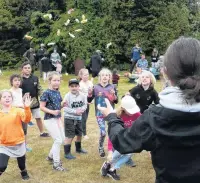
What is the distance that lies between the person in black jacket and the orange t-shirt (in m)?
3.26

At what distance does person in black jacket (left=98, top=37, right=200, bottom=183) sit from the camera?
179 cm

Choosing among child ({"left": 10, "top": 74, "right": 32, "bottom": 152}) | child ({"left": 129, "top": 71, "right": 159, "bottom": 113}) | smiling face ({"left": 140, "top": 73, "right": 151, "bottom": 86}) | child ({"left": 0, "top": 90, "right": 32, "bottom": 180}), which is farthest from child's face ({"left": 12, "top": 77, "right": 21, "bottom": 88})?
smiling face ({"left": 140, "top": 73, "right": 151, "bottom": 86})

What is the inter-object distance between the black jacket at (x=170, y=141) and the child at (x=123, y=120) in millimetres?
2897

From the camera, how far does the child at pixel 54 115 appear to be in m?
5.67

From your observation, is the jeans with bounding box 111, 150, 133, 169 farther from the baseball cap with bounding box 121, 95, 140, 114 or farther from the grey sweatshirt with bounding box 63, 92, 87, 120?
the grey sweatshirt with bounding box 63, 92, 87, 120

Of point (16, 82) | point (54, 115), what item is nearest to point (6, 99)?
point (54, 115)

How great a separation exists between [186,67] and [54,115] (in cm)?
411

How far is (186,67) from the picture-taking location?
1.78 meters

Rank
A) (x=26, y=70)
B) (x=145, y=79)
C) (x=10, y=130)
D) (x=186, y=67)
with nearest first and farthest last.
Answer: (x=186, y=67), (x=10, y=130), (x=145, y=79), (x=26, y=70)

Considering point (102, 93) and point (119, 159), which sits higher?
point (102, 93)

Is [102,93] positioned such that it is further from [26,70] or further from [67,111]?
[26,70]

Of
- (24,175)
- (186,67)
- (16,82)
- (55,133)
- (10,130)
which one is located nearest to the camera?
(186,67)

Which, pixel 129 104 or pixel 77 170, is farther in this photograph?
pixel 77 170

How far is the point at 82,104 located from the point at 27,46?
19.4 metres
